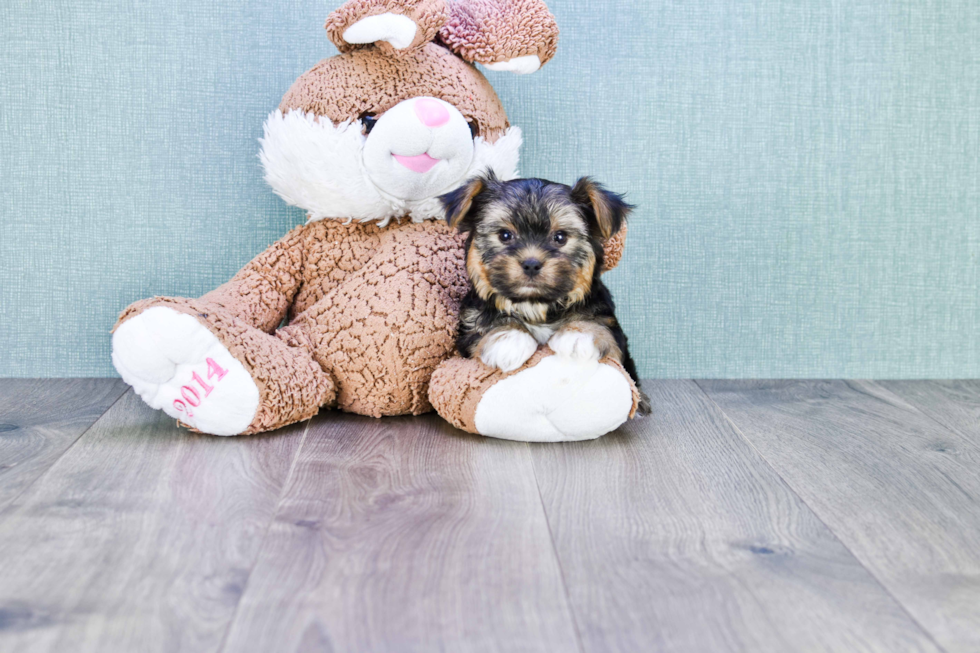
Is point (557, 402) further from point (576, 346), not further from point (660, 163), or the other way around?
point (660, 163)

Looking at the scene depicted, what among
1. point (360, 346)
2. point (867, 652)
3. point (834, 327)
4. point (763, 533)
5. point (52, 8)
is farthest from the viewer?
point (834, 327)

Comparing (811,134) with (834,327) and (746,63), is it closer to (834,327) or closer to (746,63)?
(746,63)

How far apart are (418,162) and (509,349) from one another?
1.79ft

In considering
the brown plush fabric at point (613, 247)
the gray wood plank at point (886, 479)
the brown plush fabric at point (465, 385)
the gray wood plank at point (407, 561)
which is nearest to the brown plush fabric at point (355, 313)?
the brown plush fabric at point (465, 385)

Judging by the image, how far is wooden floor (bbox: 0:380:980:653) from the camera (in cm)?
108

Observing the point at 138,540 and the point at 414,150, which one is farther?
the point at 414,150

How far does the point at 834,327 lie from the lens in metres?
2.67

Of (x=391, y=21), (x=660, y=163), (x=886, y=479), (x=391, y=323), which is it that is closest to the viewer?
(x=886, y=479)

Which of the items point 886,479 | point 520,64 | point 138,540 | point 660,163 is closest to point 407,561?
point 138,540

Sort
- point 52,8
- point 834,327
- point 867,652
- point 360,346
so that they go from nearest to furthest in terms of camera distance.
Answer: point 867,652
point 360,346
point 52,8
point 834,327

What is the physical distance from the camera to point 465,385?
1.90 metres

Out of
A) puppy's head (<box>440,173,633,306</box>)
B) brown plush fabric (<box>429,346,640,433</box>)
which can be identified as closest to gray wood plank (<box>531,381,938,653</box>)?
brown plush fabric (<box>429,346,640,433</box>)

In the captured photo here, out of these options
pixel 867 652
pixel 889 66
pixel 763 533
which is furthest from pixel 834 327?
pixel 867 652

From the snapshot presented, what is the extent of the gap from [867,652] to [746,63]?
198 cm
